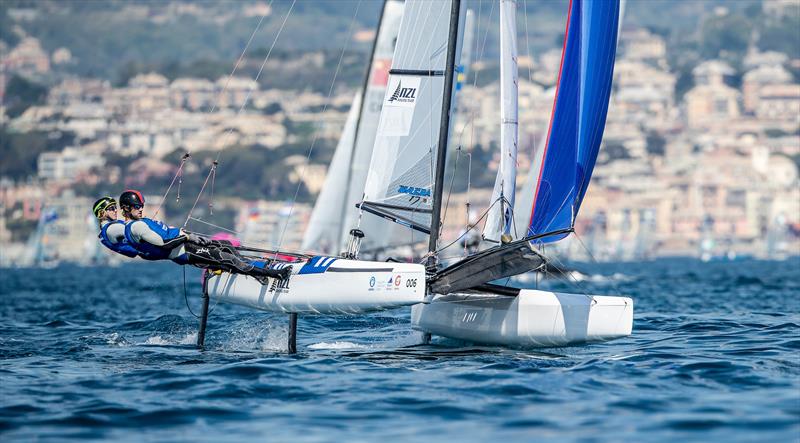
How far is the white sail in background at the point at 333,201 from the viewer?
26.5 m

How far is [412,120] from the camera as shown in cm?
1310

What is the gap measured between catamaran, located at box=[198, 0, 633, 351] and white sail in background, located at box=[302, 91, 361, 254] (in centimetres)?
1338

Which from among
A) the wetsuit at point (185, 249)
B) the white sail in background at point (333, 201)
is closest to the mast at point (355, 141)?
the white sail in background at point (333, 201)

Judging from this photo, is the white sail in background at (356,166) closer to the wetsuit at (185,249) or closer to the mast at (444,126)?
the mast at (444,126)

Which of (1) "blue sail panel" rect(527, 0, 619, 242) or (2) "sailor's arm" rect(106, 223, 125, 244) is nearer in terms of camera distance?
(1) "blue sail panel" rect(527, 0, 619, 242)

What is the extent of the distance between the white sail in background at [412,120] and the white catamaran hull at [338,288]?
4.19 ft

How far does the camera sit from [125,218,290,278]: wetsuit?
38.5 ft

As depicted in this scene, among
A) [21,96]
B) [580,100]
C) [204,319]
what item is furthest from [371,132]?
[21,96]

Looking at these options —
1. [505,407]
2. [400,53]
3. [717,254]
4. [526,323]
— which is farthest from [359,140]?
[717,254]

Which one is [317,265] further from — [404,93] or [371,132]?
[371,132]

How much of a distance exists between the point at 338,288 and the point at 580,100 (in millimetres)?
2431

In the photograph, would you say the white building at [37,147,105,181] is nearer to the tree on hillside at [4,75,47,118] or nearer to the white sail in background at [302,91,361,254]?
the tree on hillside at [4,75,47,118]

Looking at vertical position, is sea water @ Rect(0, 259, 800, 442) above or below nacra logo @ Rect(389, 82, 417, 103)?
below

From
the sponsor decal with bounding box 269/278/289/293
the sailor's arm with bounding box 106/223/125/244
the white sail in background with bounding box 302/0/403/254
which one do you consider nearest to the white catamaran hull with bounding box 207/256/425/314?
the sponsor decal with bounding box 269/278/289/293
